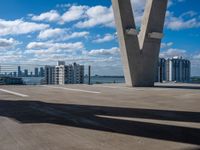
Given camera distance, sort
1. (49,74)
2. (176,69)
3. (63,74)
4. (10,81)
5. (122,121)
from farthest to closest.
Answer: (176,69)
(63,74)
(49,74)
(10,81)
(122,121)

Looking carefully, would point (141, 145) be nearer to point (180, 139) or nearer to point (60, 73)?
point (180, 139)

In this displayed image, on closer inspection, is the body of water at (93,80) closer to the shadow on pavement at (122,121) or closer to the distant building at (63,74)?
the distant building at (63,74)

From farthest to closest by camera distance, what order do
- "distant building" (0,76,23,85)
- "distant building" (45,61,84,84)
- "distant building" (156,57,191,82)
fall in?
"distant building" (156,57,191,82), "distant building" (45,61,84,84), "distant building" (0,76,23,85)

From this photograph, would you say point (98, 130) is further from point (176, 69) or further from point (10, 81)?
point (176, 69)

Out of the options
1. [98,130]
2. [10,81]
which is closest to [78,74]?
[10,81]

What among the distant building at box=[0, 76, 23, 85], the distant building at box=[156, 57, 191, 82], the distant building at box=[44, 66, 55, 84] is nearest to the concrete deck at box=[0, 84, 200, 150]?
the distant building at box=[0, 76, 23, 85]

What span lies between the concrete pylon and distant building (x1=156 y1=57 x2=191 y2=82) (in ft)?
57.1

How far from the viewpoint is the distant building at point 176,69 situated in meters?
40.8

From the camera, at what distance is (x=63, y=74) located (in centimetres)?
3456

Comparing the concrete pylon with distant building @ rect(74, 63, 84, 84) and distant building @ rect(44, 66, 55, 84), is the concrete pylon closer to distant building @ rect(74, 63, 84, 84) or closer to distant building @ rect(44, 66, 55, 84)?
distant building @ rect(74, 63, 84, 84)

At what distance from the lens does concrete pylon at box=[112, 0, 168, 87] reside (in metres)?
21.3

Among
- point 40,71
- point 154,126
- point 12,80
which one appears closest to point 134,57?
point 12,80

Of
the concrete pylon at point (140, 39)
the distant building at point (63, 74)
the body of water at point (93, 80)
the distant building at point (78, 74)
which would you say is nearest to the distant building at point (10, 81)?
the body of water at point (93, 80)

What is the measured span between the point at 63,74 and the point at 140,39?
1419 cm
